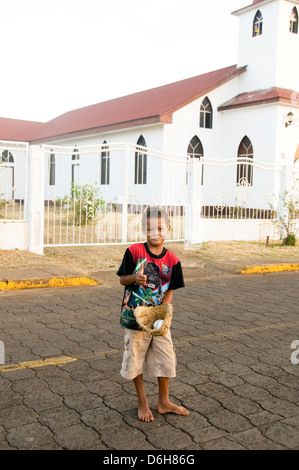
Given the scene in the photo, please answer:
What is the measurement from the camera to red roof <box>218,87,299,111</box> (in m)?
19.8

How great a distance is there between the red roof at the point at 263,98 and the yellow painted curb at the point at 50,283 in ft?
46.3

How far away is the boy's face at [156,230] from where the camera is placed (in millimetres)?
3309

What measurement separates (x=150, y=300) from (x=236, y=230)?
1116cm

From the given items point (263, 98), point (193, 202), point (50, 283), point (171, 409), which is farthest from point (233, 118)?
point (171, 409)

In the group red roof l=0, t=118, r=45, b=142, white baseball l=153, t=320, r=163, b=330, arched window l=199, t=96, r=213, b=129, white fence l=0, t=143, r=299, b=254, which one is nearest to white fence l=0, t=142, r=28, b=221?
white fence l=0, t=143, r=299, b=254

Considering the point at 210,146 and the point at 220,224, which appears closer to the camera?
the point at 220,224

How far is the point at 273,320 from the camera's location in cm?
595

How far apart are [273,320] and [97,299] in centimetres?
242

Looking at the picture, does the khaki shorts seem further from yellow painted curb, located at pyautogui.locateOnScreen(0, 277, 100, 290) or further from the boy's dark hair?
yellow painted curb, located at pyautogui.locateOnScreen(0, 277, 100, 290)

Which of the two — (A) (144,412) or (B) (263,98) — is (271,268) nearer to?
(A) (144,412)

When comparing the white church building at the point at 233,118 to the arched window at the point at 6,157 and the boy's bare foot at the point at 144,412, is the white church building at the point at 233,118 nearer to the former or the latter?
the arched window at the point at 6,157

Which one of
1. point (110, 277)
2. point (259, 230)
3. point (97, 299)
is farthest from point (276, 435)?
point (259, 230)

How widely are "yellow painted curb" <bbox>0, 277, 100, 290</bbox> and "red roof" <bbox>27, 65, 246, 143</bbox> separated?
12.7m
